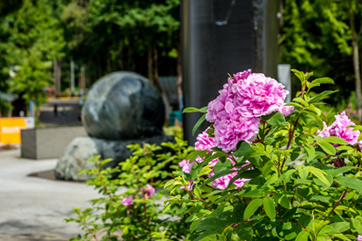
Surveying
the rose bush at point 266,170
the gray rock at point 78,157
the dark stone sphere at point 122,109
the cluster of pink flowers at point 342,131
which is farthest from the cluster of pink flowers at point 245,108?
the gray rock at point 78,157

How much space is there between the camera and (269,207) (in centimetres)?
238

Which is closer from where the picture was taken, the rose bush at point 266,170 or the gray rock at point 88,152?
the rose bush at point 266,170

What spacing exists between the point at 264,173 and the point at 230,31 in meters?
2.37

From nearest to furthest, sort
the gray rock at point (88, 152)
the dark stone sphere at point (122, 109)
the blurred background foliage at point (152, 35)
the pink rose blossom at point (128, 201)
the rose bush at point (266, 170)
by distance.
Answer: the rose bush at point (266, 170) < the pink rose blossom at point (128, 201) < the gray rock at point (88, 152) < the dark stone sphere at point (122, 109) < the blurred background foliage at point (152, 35)

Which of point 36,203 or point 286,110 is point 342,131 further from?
point 36,203

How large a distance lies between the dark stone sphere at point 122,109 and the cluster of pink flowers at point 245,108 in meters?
10.7

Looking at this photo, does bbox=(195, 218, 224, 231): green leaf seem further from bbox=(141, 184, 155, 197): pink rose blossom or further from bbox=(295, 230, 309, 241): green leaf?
bbox=(141, 184, 155, 197): pink rose blossom

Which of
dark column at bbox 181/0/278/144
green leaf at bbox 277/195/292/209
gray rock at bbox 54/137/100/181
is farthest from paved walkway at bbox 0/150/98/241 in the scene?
green leaf at bbox 277/195/292/209

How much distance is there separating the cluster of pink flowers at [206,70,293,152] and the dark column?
208 cm

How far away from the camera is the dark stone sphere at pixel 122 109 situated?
1318cm

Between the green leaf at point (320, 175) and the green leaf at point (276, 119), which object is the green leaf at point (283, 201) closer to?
the green leaf at point (320, 175)

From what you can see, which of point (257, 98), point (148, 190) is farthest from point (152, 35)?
point (257, 98)

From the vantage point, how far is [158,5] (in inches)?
1336

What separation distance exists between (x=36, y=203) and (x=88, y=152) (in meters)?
2.91
